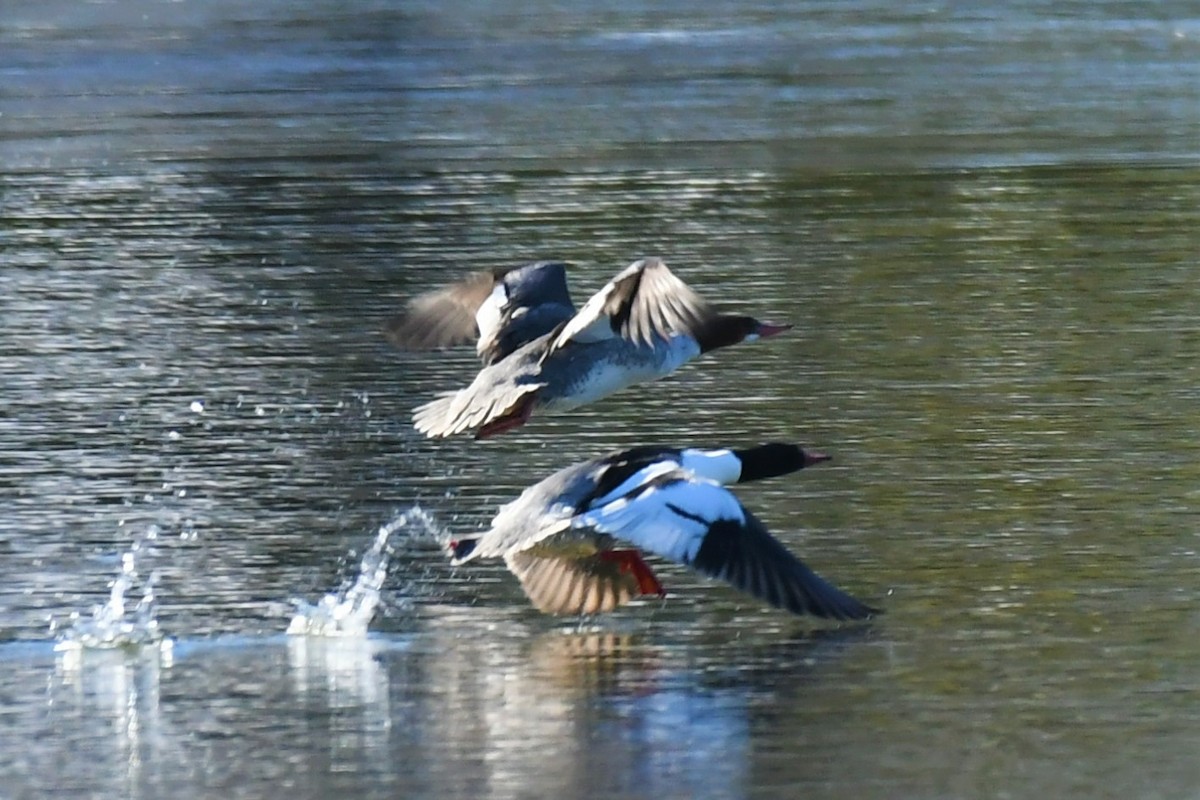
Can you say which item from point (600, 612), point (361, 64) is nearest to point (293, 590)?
point (600, 612)

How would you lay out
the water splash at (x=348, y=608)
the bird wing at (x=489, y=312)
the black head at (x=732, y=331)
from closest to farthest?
the water splash at (x=348, y=608) < the black head at (x=732, y=331) < the bird wing at (x=489, y=312)

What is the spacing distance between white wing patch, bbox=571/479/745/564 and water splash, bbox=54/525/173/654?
1475mm

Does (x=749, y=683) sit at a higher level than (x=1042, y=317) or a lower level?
lower

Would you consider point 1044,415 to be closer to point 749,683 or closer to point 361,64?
point 749,683

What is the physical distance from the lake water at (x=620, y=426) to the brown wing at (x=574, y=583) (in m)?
0.11

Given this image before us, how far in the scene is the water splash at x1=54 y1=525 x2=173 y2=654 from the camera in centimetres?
762

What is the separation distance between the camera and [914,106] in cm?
1873

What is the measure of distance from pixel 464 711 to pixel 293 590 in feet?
4.41

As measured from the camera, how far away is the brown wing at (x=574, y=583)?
7852mm

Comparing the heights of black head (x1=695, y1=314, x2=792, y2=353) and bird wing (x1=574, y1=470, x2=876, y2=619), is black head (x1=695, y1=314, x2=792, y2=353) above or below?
above

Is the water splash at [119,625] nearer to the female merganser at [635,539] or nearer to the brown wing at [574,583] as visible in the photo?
the female merganser at [635,539]

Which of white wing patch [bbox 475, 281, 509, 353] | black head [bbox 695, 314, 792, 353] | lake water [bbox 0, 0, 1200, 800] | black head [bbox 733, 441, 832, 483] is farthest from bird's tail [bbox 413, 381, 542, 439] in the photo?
black head [bbox 733, 441, 832, 483]

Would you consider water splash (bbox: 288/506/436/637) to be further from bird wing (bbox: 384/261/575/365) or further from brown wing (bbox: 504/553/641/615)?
bird wing (bbox: 384/261/575/365)

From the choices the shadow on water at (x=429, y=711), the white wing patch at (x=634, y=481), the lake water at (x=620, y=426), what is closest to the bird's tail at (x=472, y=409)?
the lake water at (x=620, y=426)
